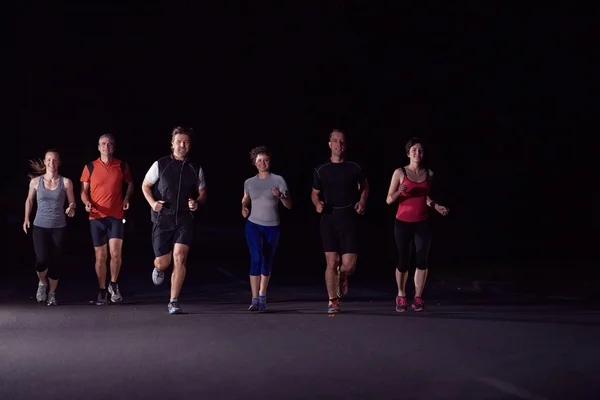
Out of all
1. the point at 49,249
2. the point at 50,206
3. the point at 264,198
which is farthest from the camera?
the point at 49,249

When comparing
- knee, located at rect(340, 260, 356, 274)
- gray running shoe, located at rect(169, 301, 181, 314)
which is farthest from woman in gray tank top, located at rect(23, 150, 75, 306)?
knee, located at rect(340, 260, 356, 274)

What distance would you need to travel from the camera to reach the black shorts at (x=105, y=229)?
14.7 meters

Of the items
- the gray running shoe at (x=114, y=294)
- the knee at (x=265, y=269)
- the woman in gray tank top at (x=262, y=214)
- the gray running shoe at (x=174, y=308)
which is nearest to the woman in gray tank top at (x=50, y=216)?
the gray running shoe at (x=114, y=294)

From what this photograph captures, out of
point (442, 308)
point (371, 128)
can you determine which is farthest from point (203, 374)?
point (371, 128)

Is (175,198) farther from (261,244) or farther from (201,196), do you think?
(261,244)

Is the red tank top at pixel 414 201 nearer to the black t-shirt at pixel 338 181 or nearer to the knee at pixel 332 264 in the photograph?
the black t-shirt at pixel 338 181

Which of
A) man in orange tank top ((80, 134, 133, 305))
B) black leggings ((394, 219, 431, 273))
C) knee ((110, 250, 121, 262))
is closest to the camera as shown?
black leggings ((394, 219, 431, 273))

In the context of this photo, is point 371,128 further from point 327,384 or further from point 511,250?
point 327,384

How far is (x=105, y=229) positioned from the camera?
14766 mm

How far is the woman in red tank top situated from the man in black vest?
247 centimetres

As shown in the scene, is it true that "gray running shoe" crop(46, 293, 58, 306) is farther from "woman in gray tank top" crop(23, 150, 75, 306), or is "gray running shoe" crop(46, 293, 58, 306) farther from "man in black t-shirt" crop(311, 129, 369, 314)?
"man in black t-shirt" crop(311, 129, 369, 314)

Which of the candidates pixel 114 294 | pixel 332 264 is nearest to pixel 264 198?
pixel 332 264

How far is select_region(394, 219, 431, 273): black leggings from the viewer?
13719 mm

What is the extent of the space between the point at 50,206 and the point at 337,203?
4076mm
